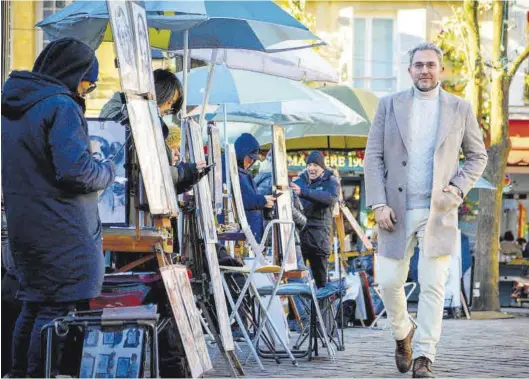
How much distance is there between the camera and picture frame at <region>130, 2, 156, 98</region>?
7773 millimetres

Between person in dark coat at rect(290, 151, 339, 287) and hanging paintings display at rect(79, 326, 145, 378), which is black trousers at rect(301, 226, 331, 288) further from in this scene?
hanging paintings display at rect(79, 326, 145, 378)

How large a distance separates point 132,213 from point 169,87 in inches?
42.2

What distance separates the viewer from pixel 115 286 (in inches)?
307

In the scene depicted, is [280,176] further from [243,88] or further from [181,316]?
[181,316]

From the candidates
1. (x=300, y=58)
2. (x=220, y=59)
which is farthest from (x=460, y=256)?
(x=220, y=59)

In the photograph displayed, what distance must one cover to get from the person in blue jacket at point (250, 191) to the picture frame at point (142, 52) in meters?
4.09

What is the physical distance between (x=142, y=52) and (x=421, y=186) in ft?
7.10

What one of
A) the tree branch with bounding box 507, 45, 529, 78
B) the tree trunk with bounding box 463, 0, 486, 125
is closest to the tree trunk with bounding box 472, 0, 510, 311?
the tree branch with bounding box 507, 45, 529, 78

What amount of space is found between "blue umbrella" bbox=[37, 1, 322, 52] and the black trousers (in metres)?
4.02

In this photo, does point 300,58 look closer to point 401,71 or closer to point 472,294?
point 472,294

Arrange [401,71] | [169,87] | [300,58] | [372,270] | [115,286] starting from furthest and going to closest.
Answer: [401,71]
[372,270]
[300,58]
[169,87]
[115,286]

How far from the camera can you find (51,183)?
6938mm

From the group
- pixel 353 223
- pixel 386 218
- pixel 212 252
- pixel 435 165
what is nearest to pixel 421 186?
pixel 435 165

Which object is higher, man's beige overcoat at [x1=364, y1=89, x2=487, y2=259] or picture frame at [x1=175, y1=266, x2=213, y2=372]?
man's beige overcoat at [x1=364, y1=89, x2=487, y2=259]
